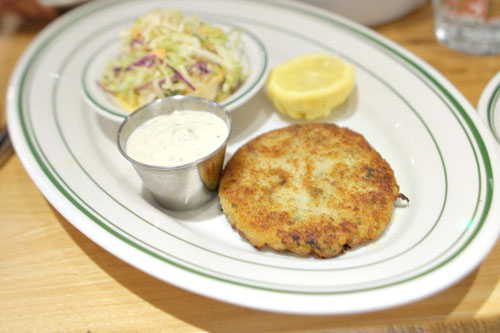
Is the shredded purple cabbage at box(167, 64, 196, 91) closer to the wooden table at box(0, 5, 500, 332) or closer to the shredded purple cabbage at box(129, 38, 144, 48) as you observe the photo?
the shredded purple cabbage at box(129, 38, 144, 48)

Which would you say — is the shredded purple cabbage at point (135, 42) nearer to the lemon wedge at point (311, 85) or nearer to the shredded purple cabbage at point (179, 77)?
the shredded purple cabbage at point (179, 77)

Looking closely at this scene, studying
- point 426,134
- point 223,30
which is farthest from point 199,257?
point 223,30

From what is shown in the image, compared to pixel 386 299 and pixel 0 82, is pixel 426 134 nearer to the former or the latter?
pixel 386 299

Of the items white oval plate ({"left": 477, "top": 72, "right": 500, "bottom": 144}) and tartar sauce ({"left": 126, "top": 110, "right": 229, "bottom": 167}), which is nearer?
tartar sauce ({"left": 126, "top": 110, "right": 229, "bottom": 167})

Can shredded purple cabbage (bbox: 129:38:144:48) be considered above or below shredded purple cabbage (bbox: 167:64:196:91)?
above

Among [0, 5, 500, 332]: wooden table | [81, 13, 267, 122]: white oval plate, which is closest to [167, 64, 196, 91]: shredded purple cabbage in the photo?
[81, 13, 267, 122]: white oval plate

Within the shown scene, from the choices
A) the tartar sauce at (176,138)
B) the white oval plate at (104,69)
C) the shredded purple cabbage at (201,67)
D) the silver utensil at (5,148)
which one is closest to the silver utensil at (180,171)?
the tartar sauce at (176,138)
